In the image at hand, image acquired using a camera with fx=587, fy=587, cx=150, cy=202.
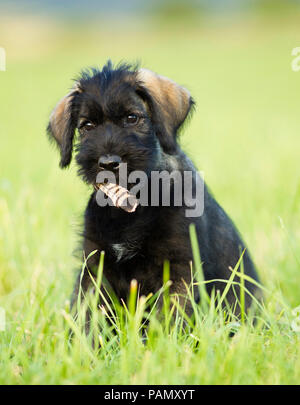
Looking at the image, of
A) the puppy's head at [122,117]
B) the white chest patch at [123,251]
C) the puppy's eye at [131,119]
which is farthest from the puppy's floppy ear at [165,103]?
the white chest patch at [123,251]

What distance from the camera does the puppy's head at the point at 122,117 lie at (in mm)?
3262

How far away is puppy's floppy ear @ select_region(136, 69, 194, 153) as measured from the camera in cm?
346

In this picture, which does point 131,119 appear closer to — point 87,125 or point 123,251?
point 87,125

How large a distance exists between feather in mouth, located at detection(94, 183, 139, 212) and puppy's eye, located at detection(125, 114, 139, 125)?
0.42 metres

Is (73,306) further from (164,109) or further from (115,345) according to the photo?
(164,109)

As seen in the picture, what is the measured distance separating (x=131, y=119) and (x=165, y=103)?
0.30 metres

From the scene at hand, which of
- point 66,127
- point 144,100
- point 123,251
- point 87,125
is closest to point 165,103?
point 144,100

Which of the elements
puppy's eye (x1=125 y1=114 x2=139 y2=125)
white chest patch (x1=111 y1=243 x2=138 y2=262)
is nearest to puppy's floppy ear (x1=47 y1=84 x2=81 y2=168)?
puppy's eye (x1=125 y1=114 x2=139 y2=125)

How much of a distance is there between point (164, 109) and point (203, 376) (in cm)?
171

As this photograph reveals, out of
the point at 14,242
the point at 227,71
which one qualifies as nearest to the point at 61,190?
the point at 14,242

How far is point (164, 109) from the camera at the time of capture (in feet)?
11.7

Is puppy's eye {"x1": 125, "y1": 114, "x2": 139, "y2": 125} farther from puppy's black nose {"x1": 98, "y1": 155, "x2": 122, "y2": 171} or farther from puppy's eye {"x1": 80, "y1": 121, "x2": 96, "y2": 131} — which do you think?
puppy's black nose {"x1": 98, "y1": 155, "x2": 122, "y2": 171}

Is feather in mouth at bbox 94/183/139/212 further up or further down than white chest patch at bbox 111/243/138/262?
further up
